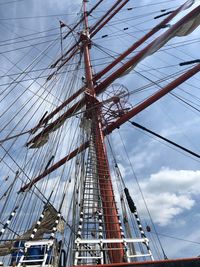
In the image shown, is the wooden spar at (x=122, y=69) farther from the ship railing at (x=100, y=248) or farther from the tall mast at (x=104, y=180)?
the ship railing at (x=100, y=248)

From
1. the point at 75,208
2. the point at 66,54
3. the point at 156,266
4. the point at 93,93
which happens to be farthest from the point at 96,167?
the point at 66,54

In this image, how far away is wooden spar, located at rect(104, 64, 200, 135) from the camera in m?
10.3

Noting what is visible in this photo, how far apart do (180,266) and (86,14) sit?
16757 millimetres

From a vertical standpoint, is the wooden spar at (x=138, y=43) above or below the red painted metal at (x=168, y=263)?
above

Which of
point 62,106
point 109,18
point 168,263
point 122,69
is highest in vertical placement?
point 109,18

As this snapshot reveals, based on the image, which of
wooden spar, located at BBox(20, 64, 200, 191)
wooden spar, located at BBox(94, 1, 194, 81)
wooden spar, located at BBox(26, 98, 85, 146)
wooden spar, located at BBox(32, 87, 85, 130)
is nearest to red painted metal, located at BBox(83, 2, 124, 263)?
wooden spar, located at BBox(26, 98, 85, 146)

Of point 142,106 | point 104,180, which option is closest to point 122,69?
point 142,106

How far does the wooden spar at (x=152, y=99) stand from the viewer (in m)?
10.3

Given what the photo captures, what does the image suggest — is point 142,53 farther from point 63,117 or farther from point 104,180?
point 104,180

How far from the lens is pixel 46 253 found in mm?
5020

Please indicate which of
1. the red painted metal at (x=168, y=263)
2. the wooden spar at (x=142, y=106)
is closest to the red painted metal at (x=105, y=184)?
the wooden spar at (x=142, y=106)

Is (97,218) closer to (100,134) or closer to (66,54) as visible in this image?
(100,134)

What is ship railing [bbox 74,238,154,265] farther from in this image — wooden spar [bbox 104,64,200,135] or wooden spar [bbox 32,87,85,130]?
wooden spar [bbox 32,87,85,130]

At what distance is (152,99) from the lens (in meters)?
10.7
